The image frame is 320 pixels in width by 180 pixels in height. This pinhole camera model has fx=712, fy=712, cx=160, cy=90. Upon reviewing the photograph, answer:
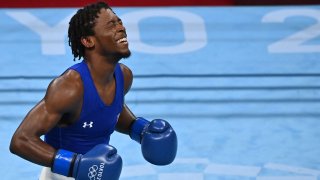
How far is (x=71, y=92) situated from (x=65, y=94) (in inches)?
1.2

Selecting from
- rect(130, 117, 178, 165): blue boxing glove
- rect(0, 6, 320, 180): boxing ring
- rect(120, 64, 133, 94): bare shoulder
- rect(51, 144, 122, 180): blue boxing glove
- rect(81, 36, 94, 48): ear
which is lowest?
rect(0, 6, 320, 180): boxing ring

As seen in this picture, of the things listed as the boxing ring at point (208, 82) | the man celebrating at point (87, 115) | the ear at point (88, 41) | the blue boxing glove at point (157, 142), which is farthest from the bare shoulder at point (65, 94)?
the boxing ring at point (208, 82)

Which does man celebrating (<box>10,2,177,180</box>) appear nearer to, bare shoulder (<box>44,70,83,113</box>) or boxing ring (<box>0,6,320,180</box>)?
bare shoulder (<box>44,70,83,113</box>)

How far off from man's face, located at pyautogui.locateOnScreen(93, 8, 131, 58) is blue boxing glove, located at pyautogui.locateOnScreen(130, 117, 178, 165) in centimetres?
49

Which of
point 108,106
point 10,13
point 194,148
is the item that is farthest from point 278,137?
point 10,13

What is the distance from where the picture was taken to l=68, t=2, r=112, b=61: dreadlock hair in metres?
3.13

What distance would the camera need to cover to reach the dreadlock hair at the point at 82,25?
3.13 meters

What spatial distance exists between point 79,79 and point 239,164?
5.56 ft

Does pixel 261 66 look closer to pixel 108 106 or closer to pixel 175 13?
pixel 175 13

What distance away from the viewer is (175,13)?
6.50 meters

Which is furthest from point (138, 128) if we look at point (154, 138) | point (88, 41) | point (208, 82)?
point (208, 82)

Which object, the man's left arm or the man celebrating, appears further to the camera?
the man's left arm

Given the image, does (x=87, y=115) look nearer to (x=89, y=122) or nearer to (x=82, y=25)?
(x=89, y=122)

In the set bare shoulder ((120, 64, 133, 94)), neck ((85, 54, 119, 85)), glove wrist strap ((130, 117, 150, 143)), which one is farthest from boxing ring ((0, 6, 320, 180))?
neck ((85, 54, 119, 85))
